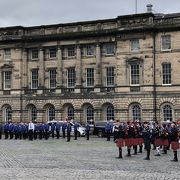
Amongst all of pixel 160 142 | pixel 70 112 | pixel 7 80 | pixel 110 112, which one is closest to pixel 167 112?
pixel 110 112

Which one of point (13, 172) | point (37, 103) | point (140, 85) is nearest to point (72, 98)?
point (37, 103)

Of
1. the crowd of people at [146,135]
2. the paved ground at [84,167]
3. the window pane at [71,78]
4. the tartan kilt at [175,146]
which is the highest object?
the window pane at [71,78]

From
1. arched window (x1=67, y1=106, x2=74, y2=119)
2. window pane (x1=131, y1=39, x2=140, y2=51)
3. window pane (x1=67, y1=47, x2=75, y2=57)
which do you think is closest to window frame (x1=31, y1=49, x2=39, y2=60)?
window pane (x1=67, y1=47, x2=75, y2=57)

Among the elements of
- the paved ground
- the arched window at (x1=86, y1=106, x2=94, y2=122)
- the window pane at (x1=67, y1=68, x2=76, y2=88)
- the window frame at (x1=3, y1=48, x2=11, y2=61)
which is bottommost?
the paved ground

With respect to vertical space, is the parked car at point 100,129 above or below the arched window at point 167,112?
below

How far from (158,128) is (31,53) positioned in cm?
3387

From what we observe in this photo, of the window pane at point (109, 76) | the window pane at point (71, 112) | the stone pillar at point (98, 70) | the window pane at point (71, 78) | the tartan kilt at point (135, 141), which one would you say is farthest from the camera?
the window pane at point (71, 78)

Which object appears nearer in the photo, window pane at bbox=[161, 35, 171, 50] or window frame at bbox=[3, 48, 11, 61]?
window pane at bbox=[161, 35, 171, 50]

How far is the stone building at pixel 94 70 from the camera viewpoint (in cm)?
5225

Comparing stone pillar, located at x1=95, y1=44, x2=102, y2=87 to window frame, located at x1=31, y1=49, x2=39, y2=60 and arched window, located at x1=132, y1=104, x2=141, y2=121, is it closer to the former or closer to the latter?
arched window, located at x1=132, y1=104, x2=141, y2=121

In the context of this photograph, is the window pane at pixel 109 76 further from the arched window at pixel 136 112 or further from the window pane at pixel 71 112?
the window pane at pixel 71 112

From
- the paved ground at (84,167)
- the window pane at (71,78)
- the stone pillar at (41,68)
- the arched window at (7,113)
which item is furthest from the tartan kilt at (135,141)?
the arched window at (7,113)

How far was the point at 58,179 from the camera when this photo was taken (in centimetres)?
1748

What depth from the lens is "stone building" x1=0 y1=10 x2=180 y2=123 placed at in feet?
171
